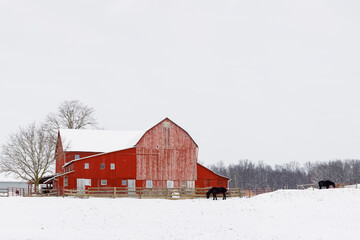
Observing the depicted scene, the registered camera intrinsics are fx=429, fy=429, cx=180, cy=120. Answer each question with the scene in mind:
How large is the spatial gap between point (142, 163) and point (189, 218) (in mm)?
23353

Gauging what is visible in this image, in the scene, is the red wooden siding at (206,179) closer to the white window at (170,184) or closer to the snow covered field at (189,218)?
the white window at (170,184)

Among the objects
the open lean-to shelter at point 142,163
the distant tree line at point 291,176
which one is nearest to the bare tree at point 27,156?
the open lean-to shelter at point 142,163

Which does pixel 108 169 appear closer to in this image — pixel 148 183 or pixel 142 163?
pixel 142 163

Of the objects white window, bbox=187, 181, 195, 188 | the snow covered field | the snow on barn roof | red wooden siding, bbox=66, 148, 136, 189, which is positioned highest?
the snow on barn roof

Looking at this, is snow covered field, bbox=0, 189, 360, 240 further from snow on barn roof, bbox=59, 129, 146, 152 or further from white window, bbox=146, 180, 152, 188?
snow on barn roof, bbox=59, 129, 146, 152

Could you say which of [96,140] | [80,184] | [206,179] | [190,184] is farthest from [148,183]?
[96,140]

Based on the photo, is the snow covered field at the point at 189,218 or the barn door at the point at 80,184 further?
Result: the barn door at the point at 80,184

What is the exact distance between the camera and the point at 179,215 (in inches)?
1254

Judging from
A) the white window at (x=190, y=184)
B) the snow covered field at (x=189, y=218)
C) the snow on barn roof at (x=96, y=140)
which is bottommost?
the snow covered field at (x=189, y=218)

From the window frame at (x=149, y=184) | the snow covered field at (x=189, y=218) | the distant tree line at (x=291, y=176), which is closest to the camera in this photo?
the snow covered field at (x=189, y=218)

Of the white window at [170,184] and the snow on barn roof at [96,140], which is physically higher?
the snow on barn roof at [96,140]

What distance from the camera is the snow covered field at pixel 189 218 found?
987 inches

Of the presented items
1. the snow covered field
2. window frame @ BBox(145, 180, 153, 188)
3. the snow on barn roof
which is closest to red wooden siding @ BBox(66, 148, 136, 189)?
window frame @ BBox(145, 180, 153, 188)

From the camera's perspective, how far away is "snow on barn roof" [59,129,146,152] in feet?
194
